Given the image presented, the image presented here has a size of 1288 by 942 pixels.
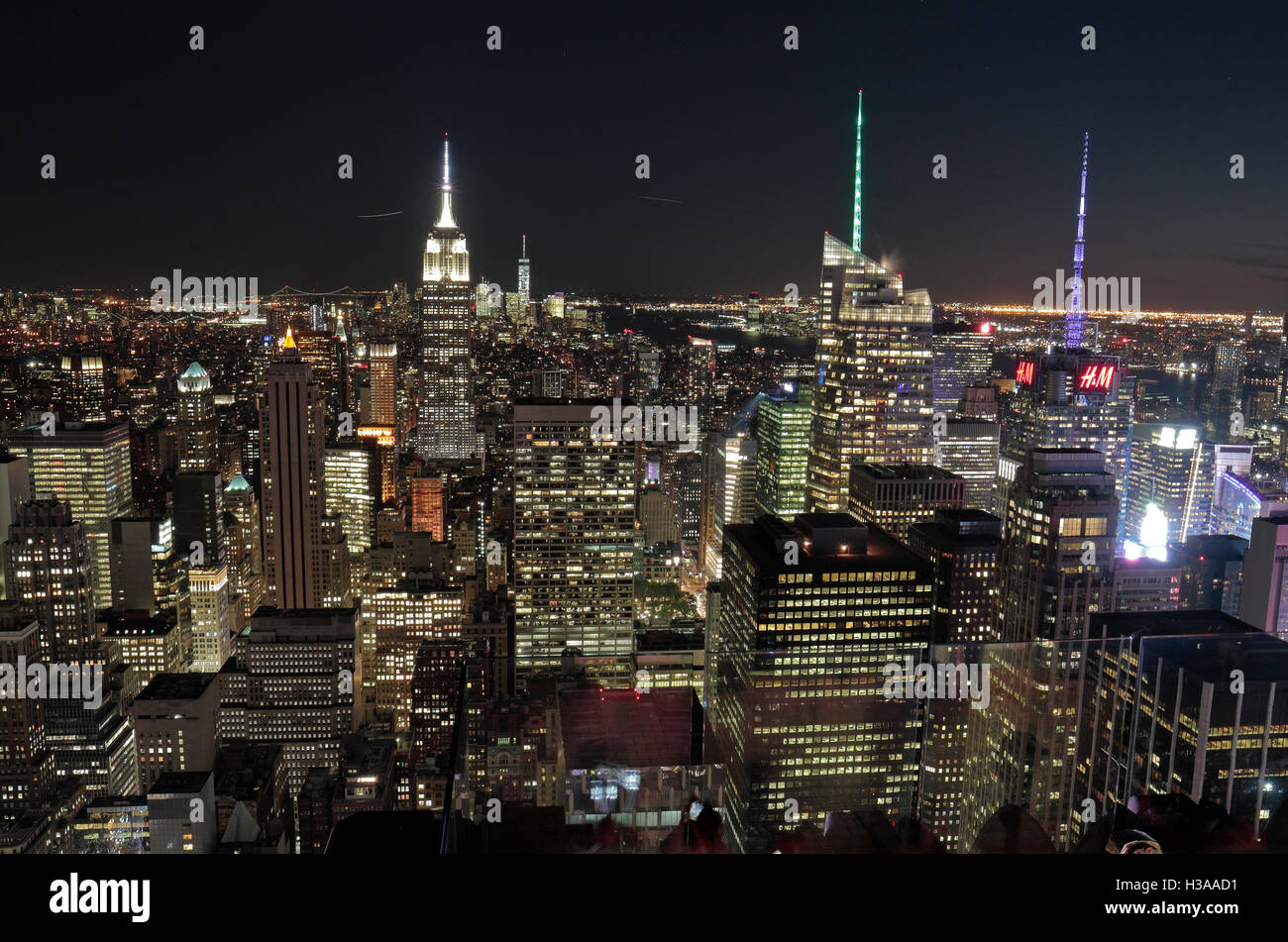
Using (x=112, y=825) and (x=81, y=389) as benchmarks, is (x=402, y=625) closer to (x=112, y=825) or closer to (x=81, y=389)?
(x=81, y=389)

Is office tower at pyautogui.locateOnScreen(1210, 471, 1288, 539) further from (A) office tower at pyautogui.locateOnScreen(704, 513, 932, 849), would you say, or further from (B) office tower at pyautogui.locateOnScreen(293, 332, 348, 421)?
(B) office tower at pyautogui.locateOnScreen(293, 332, 348, 421)

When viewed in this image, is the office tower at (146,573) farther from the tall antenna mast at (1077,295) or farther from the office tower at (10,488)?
the tall antenna mast at (1077,295)

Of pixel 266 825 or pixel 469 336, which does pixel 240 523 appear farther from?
pixel 266 825

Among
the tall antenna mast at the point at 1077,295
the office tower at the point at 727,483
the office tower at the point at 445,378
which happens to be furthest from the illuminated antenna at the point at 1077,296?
the office tower at the point at 445,378

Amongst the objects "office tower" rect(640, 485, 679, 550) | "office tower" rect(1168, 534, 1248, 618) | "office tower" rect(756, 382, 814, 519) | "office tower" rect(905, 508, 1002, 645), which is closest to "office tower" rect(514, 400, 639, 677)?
"office tower" rect(640, 485, 679, 550)
